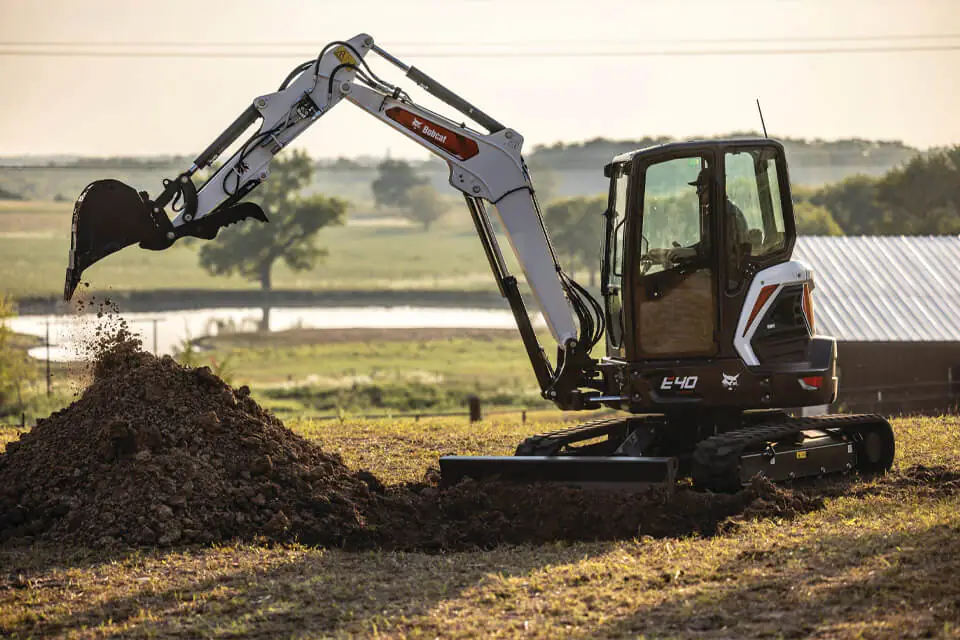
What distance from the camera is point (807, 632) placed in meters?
7.41

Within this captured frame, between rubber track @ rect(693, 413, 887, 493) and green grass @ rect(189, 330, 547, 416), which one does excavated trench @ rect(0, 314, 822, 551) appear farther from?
green grass @ rect(189, 330, 547, 416)

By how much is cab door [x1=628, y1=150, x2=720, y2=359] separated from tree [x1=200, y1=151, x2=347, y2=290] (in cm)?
7027

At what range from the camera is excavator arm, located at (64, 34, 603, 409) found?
466 inches

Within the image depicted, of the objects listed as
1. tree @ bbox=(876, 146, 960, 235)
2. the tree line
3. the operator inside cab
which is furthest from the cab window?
the tree line

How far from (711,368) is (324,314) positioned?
223 feet

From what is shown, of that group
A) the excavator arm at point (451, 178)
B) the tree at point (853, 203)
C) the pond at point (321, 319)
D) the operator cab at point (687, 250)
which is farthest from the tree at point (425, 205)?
the operator cab at point (687, 250)

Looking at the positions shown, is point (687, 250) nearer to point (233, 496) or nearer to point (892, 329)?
point (233, 496)

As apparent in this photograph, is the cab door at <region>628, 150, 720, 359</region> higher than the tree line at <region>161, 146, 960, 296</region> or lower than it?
lower

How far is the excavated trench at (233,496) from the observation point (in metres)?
10.6

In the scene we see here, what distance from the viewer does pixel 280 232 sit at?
Result: 85.7 m

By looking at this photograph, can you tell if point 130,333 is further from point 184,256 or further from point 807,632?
point 184,256

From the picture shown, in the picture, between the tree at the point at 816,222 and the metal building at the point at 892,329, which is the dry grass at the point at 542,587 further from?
the tree at the point at 816,222

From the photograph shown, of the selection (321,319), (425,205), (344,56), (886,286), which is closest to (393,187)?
(425,205)

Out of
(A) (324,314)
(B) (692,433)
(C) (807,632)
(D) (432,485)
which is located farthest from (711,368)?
(A) (324,314)
